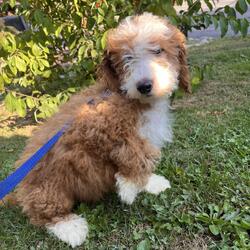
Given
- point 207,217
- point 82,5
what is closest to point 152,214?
point 207,217

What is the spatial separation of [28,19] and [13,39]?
0.65 meters

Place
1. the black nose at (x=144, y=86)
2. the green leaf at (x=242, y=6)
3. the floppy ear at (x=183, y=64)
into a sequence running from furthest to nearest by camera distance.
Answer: the green leaf at (x=242, y=6)
the floppy ear at (x=183, y=64)
the black nose at (x=144, y=86)

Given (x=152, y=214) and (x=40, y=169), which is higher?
(x=40, y=169)

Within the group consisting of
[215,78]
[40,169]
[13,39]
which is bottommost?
[215,78]

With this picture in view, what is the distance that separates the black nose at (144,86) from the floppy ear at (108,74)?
0.26 m

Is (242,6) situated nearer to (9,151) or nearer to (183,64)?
(183,64)

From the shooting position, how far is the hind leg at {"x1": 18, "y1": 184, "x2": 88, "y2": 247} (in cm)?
305

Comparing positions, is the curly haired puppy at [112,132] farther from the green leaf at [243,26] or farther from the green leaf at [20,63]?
the green leaf at [20,63]

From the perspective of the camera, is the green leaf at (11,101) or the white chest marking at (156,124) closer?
the white chest marking at (156,124)

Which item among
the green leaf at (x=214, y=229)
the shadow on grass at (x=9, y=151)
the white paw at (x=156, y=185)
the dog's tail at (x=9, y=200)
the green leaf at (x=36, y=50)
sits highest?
→ the green leaf at (x=36, y=50)

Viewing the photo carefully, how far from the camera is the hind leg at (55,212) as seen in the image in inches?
120

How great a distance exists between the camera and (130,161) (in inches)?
116

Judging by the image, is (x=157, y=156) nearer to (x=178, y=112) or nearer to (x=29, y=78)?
(x=178, y=112)

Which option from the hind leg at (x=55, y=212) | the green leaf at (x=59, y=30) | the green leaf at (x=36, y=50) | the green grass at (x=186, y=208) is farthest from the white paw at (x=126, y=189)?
the green leaf at (x=59, y=30)
